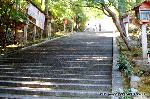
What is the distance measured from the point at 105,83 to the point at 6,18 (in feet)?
26.9

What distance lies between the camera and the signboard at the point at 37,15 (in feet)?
62.1

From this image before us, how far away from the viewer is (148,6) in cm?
1278

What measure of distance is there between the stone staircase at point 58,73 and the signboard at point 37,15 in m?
3.53

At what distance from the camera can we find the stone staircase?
10.6 m

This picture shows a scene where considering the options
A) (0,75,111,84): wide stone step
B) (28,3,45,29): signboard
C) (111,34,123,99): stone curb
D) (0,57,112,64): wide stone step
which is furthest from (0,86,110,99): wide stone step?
(28,3,45,29): signboard

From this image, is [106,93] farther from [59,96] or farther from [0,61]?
[0,61]

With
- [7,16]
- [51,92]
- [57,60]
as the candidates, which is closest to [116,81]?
[51,92]

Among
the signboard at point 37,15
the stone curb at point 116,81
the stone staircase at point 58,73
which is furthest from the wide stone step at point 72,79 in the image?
the signboard at point 37,15

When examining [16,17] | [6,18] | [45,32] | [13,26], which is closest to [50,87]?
[16,17]

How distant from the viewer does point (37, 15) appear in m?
20.3

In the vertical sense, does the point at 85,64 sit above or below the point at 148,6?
below

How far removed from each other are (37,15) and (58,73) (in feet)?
28.9

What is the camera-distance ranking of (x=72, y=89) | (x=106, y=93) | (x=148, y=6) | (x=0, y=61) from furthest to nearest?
(x=0, y=61) < (x=148, y=6) < (x=72, y=89) < (x=106, y=93)

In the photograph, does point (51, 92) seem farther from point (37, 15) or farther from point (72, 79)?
point (37, 15)
